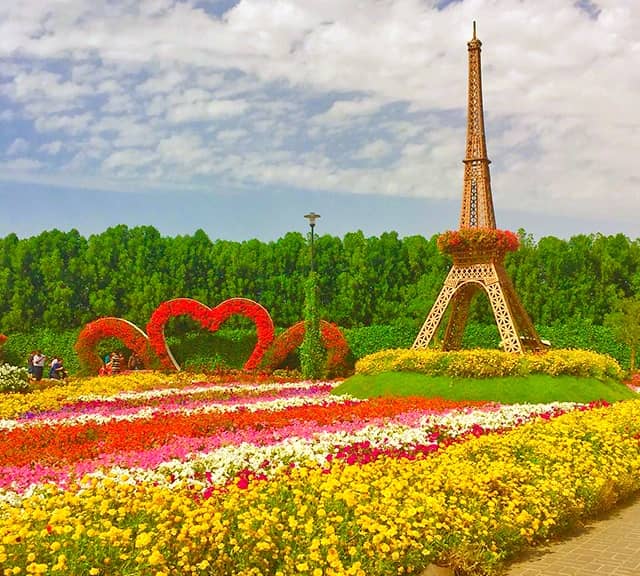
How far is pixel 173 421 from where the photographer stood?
12.7m

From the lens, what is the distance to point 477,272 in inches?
845

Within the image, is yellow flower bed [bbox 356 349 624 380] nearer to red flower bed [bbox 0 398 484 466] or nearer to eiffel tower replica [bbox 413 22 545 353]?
red flower bed [bbox 0 398 484 466]

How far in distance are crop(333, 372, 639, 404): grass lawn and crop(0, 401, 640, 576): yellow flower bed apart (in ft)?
24.2

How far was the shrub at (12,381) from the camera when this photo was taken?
1959 cm

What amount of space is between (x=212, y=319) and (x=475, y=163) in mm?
10971

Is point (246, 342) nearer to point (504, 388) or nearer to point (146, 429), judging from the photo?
point (504, 388)

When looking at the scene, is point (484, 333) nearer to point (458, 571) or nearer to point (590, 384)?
point (590, 384)

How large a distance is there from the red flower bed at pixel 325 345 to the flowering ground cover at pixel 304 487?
11644mm

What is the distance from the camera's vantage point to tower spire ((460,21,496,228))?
22.9 meters

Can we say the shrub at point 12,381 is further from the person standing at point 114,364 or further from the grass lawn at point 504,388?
the grass lawn at point 504,388

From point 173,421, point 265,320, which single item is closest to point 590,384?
point 173,421

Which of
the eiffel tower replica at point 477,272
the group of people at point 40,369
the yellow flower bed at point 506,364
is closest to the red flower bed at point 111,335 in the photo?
the group of people at point 40,369

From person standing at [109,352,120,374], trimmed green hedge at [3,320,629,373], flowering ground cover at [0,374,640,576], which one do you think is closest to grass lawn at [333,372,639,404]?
flowering ground cover at [0,374,640,576]

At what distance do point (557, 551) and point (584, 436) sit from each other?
348cm
